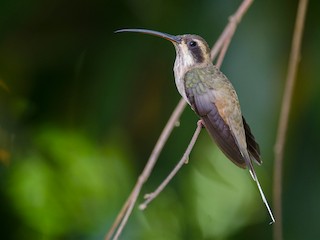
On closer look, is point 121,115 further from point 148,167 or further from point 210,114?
point 148,167

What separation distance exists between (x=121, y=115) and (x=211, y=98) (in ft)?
3.05

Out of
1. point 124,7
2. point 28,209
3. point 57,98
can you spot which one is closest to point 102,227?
point 28,209

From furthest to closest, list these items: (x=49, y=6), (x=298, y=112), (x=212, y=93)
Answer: (x=49, y=6) < (x=298, y=112) < (x=212, y=93)

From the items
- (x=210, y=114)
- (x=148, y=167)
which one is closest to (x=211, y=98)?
(x=210, y=114)

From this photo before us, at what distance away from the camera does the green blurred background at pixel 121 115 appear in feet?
10.3

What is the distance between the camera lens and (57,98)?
3.29 m

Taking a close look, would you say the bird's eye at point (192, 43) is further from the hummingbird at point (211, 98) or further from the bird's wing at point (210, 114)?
the bird's wing at point (210, 114)

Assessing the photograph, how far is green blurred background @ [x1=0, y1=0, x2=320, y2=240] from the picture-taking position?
3137mm

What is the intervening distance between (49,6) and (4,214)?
0.97 meters

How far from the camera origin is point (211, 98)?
7.88 ft

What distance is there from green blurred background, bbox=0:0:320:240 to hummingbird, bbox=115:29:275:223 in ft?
1.84

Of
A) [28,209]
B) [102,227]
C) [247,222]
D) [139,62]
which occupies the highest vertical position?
[139,62]

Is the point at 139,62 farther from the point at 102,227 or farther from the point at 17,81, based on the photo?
the point at 102,227

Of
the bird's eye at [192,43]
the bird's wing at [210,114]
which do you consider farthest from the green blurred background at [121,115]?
the bird's wing at [210,114]
